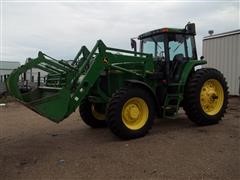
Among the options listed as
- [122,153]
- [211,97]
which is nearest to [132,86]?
Answer: [122,153]

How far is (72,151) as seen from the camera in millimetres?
5844

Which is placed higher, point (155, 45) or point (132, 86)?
point (155, 45)

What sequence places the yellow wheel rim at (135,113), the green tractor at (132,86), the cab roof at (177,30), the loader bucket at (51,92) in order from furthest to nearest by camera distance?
the cab roof at (177,30), the yellow wheel rim at (135,113), the green tractor at (132,86), the loader bucket at (51,92)

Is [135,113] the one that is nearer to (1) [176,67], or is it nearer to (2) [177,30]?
(1) [176,67]

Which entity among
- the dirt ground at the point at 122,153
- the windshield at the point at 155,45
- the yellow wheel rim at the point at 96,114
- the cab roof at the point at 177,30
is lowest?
the dirt ground at the point at 122,153

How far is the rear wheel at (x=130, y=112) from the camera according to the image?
6.22 m

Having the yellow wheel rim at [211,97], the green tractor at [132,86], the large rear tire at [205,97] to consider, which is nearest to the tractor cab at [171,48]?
the green tractor at [132,86]

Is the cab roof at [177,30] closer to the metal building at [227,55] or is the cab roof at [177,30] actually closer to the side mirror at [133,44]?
the side mirror at [133,44]

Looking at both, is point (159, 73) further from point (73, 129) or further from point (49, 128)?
point (49, 128)

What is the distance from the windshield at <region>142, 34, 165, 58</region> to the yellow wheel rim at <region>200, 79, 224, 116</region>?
4.29ft

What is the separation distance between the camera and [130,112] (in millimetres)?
6547

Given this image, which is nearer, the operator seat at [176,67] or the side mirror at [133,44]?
the operator seat at [176,67]

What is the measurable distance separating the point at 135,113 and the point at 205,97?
6.96 feet


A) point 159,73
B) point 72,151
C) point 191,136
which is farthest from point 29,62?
point 191,136
